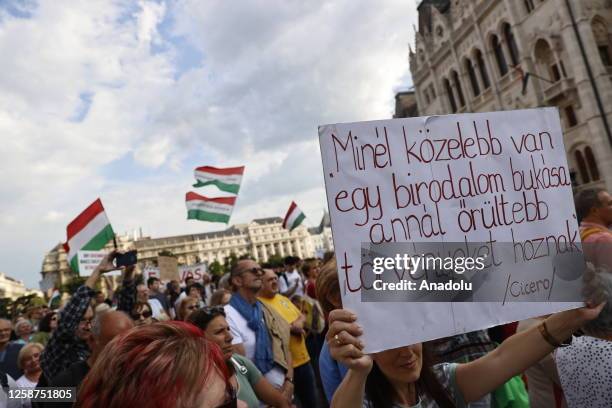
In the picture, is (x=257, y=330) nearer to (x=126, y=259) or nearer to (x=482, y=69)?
(x=126, y=259)

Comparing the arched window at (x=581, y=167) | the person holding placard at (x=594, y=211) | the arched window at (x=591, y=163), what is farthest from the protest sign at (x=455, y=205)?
the arched window at (x=581, y=167)

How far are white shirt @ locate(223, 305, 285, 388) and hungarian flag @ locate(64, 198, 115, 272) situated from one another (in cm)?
381

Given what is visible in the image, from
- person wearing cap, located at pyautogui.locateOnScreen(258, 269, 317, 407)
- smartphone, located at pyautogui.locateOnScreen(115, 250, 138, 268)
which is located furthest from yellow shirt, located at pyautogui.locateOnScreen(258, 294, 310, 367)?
smartphone, located at pyautogui.locateOnScreen(115, 250, 138, 268)

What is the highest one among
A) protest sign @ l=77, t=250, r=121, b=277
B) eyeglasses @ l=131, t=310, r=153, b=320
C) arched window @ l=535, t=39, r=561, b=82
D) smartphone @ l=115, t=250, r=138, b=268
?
arched window @ l=535, t=39, r=561, b=82

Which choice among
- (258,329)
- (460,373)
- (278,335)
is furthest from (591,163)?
(460,373)

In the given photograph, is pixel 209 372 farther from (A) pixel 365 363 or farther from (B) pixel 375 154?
(B) pixel 375 154

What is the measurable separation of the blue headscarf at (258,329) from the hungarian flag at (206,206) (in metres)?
6.87

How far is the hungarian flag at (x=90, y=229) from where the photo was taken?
7.14m

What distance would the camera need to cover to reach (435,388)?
197 centimetres

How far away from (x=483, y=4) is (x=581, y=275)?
27.1 meters

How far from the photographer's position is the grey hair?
1979 mm

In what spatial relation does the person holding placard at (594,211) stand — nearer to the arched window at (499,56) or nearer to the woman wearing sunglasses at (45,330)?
the woman wearing sunglasses at (45,330)

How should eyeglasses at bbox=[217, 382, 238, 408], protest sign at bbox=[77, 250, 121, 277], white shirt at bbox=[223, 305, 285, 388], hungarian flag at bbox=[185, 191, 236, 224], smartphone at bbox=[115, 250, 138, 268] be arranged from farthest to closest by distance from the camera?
hungarian flag at bbox=[185, 191, 236, 224] → protest sign at bbox=[77, 250, 121, 277] → smartphone at bbox=[115, 250, 138, 268] → white shirt at bbox=[223, 305, 285, 388] → eyeglasses at bbox=[217, 382, 238, 408]

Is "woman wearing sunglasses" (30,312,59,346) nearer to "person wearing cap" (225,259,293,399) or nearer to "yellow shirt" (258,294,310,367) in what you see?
"yellow shirt" (258,294,310,367)
